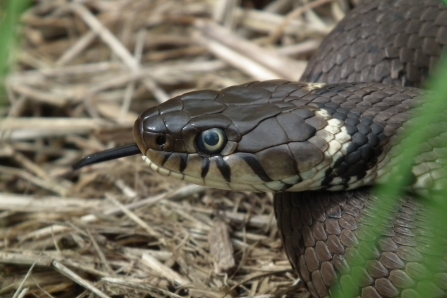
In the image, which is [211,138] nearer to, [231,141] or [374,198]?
[231,141]

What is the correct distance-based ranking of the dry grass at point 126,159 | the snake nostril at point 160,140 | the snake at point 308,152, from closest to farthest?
the snake at point 308,152, the snake nostril at point 160,140, the dry grass at point 126,159

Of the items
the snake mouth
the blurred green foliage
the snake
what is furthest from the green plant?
the blurred green foliage

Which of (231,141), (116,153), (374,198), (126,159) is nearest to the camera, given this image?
(374,198)

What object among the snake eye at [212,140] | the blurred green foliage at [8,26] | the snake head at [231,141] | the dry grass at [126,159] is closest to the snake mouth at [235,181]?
the snake head at [231,141]

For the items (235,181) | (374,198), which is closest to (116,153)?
(235,181)

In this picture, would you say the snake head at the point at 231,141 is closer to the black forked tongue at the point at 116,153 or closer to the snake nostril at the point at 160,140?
the snake nostril at the point at 160,140

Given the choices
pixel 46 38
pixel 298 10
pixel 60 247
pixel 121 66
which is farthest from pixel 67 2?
pixel 60 247
